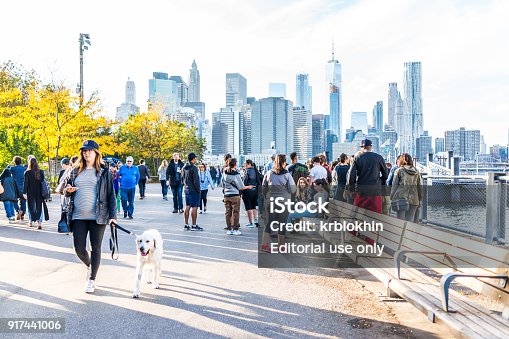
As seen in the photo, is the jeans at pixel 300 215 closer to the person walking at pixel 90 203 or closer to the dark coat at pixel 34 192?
the person walking at pixel 90 203

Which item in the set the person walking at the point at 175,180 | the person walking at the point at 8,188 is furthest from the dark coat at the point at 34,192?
the person walking at the point at 175,180

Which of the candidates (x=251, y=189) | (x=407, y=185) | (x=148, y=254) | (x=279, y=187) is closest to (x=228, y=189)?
(x=251, y=189)

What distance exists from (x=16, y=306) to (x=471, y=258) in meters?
4.94

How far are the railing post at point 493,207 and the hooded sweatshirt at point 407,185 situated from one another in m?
1.73

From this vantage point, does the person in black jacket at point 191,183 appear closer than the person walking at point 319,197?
No

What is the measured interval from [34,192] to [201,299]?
833 cm

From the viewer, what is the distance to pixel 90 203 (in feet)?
22.2

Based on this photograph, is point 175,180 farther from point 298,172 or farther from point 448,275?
point 448,275

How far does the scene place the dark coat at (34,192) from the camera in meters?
13.3

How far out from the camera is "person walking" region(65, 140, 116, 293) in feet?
22.2

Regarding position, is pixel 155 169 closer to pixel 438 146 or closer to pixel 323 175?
pixel 323 175

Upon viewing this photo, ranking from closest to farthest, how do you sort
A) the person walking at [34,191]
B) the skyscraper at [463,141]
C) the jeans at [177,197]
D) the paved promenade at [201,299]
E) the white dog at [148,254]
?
the paved promenade at [201,299] < the white dog at [148,254] < the person walking at [34,191] < the jeans at [177,197] < the skyscraper at [463,141]

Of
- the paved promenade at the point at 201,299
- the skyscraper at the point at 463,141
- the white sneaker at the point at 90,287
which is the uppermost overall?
the skyscraper at the point at 463,141

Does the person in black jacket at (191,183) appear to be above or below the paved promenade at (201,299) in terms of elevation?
above
